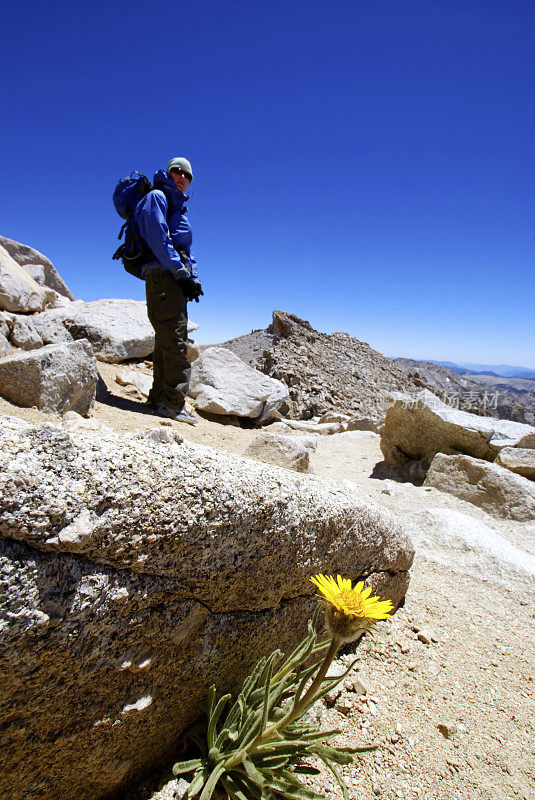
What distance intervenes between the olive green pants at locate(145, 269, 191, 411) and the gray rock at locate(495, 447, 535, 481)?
4.66 m

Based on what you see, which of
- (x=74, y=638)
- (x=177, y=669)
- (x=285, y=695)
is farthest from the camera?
(x=285, y=695)

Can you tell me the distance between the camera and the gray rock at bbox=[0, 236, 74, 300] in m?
12.8

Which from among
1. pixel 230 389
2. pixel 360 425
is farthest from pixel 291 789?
pixel 360 425

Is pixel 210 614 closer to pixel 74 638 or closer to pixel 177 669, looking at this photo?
pixel 177 669

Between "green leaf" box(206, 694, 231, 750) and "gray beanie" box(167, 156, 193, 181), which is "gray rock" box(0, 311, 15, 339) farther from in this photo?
"green leaf" box(206, 694, 231, 750)

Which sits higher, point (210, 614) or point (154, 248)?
point (154, 248)

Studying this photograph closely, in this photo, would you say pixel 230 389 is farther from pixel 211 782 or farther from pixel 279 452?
pixel 211 782

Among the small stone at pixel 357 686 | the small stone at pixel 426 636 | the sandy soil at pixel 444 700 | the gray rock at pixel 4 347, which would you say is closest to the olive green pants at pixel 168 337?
the gray rock at pixel 4 347

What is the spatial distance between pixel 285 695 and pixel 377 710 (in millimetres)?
523

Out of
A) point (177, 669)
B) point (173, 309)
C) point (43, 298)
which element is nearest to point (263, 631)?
point (177, 669)

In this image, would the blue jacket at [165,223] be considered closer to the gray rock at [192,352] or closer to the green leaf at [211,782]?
the gray rock at [192,352]

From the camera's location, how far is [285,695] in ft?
5.71

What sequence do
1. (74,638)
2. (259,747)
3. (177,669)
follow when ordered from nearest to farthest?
1. (74,638)
2. (259,747)
3. (177,669)

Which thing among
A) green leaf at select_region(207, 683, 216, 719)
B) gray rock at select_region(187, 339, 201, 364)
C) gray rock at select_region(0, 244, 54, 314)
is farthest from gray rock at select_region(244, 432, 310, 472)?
gray rock at select_region(187, 339, 201, 364)
